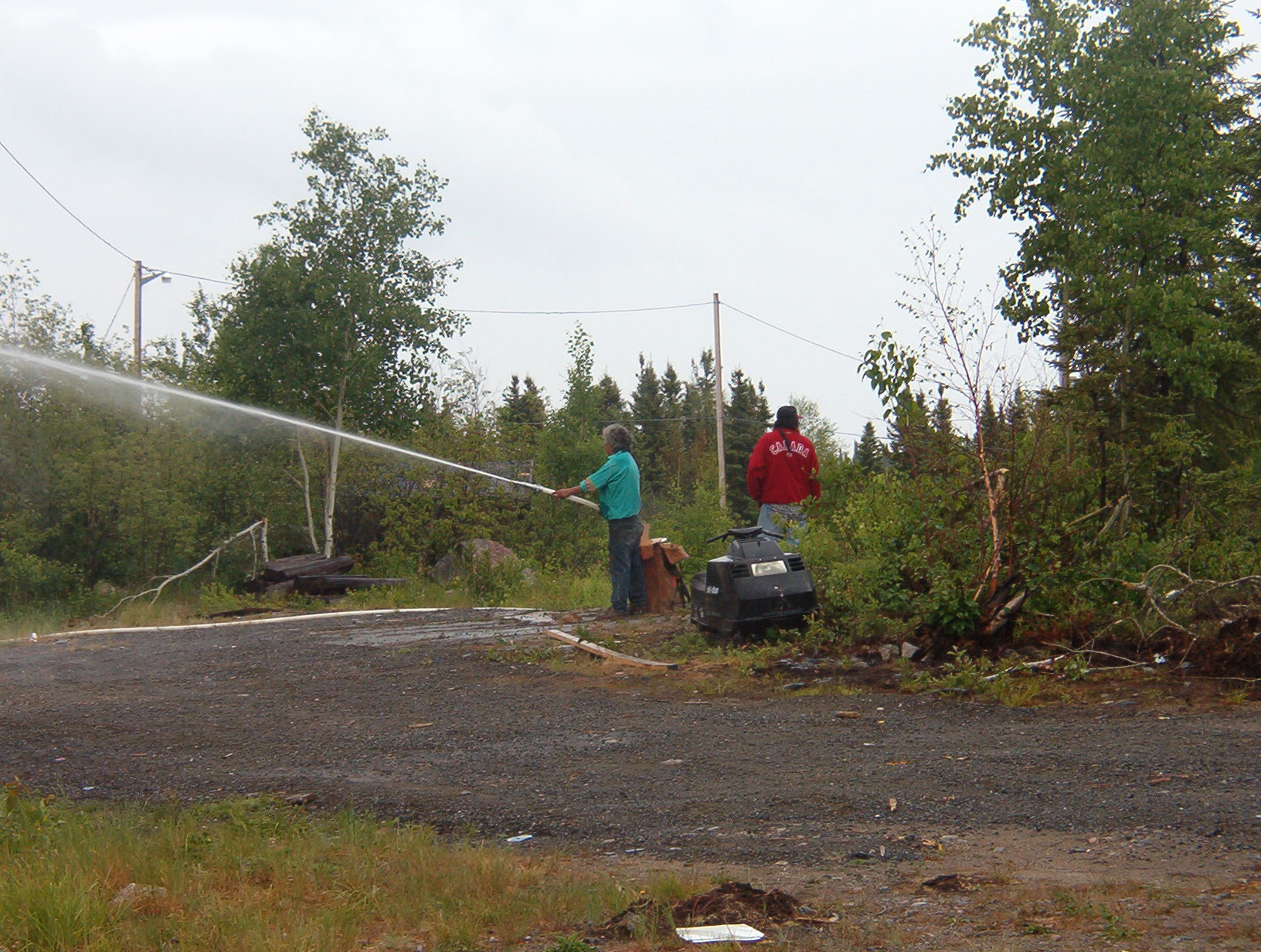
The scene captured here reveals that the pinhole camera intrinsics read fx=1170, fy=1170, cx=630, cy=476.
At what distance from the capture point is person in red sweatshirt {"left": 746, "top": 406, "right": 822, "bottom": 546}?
36.9 feet

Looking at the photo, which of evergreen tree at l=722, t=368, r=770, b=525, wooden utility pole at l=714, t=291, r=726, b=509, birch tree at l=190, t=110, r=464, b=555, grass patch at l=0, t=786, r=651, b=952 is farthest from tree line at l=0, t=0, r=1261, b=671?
evergreen tree at l=722, t=368, r=770, b=525

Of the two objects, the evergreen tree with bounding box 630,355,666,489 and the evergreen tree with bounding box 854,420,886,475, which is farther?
the evergreen tree with bounding box 630,355,666,489

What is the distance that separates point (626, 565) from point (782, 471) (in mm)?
2076

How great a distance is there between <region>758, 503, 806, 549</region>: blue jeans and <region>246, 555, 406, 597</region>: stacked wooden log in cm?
894

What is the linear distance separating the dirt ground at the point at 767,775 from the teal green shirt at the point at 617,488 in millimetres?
2575

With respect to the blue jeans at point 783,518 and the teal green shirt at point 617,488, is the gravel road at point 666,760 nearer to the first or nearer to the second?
the blue jeans at point 783,518

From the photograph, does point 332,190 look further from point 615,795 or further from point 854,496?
point 615,795

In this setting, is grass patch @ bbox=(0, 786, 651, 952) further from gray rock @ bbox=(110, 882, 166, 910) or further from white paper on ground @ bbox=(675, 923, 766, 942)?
white paper on ground @ bbox=(675, 923, 766, 942)

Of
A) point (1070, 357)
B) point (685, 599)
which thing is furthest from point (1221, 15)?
point (685, 599)

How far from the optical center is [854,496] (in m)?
9.99

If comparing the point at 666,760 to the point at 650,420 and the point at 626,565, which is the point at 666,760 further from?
the point at 650,420

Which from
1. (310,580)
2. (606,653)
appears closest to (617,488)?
(606,653)

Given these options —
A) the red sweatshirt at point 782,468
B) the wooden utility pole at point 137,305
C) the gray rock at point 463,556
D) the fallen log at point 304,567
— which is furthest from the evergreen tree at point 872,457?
the wooden utility pole at point 137,305

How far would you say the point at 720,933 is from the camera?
3.51 m
